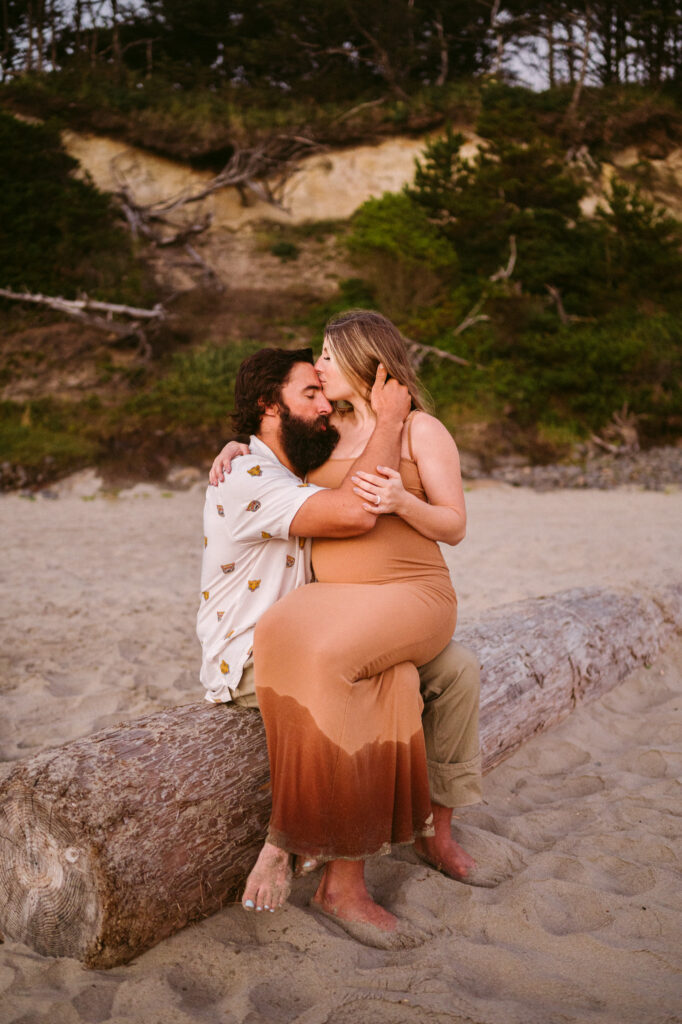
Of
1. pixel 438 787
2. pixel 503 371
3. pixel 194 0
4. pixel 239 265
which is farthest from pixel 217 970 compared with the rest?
pixel 194 0

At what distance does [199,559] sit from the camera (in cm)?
811

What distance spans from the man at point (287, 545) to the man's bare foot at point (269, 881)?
521mm

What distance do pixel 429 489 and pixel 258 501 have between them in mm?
634

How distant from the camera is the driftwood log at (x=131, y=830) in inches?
82.7

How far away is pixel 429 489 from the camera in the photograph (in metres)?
2.73

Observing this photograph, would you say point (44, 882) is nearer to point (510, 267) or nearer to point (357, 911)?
point (357, 911)

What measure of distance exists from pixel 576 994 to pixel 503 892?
0.52 m

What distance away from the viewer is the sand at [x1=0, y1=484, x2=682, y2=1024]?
1.96 metres

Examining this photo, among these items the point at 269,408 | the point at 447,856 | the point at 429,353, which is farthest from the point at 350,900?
the point at 429,353

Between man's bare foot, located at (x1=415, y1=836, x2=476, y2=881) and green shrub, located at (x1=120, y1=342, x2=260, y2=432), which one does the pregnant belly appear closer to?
man's bare foot, located at (x1=415, y1=836, x2=476, y2=881)

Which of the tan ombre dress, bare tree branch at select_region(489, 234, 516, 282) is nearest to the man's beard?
the tan ombre dress

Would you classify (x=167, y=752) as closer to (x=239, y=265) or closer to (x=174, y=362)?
(x=174, y=362)

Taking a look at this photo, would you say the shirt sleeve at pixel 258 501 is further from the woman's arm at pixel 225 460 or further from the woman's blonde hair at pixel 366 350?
the woman's blonde hair at pixel 366 350

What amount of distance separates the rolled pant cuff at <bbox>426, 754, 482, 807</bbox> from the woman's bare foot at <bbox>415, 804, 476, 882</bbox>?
61 millimetres
